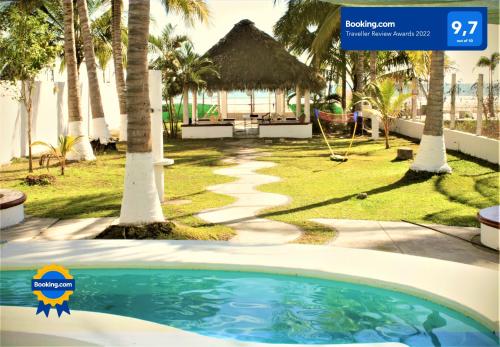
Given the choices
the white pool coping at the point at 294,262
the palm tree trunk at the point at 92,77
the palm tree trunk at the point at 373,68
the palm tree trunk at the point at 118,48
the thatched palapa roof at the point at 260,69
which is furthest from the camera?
the thatched palapa roof at the point at 260,69

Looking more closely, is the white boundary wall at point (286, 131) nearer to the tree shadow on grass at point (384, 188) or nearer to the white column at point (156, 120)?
the tree shadow on grass at point (384, 188)

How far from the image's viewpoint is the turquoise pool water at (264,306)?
5.12 meters

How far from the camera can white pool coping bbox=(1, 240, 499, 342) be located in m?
5.92

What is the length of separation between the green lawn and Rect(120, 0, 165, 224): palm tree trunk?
2.13 feet

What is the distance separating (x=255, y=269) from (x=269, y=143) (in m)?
16.3

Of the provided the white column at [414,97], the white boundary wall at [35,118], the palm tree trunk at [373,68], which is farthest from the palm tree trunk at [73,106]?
the palm tree trunk at [373,68]

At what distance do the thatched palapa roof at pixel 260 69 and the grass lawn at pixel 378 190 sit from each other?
8.70m

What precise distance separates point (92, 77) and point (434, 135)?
10.6 m

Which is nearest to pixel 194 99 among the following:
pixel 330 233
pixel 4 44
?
pixel 4 44

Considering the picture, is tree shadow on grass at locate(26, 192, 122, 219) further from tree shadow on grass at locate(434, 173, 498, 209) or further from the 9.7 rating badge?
tree shadow on grass at locate(434, 173, 498, 209)

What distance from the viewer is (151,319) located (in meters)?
5.57

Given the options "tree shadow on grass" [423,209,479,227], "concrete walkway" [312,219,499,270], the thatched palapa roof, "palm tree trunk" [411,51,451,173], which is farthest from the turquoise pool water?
the thatched palapa roof

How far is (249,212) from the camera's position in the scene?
10016 millimetres

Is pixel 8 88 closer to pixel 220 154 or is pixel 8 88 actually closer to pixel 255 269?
pixel 220 154
